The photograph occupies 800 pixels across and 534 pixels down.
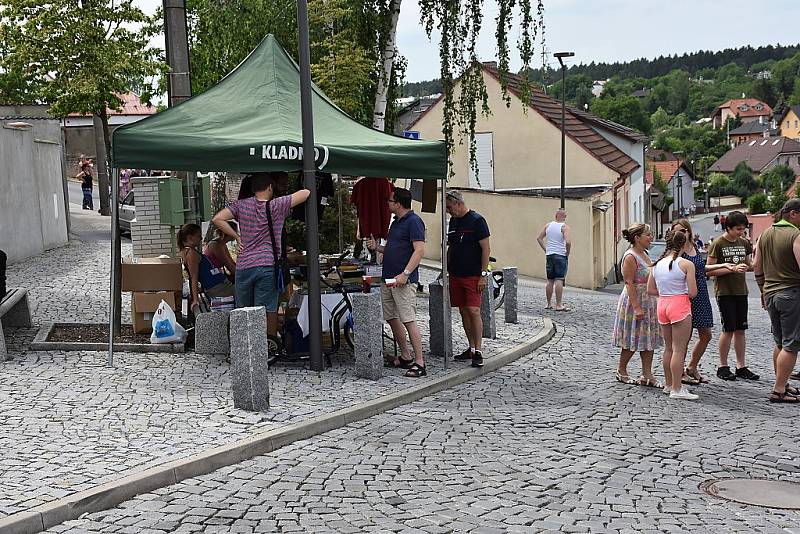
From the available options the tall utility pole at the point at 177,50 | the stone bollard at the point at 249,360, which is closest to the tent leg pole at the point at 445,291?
the stone bollard at the point at 249,360

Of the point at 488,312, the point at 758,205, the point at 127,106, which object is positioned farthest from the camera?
the point at 758,205

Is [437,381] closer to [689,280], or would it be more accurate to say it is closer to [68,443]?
[689,280]

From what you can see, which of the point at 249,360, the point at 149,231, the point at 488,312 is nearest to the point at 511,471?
the point at 249,360

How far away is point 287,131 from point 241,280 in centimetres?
157

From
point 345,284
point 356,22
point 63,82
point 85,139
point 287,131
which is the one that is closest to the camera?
point 287,131

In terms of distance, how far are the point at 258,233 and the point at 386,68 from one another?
8.58 metres

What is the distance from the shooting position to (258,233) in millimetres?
10508

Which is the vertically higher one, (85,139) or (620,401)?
(85,139)

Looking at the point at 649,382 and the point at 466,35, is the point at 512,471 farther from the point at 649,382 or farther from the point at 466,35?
the point at 466,35

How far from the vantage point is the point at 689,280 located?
1004 centimetres

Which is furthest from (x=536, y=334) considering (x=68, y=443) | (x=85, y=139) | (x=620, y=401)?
(x=85, y=139)

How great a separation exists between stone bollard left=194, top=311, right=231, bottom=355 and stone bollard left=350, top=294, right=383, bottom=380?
5.67ft

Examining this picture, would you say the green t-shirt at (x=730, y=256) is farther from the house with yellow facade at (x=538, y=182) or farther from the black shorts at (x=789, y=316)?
the house with yellow facade at (x=538, y=182)

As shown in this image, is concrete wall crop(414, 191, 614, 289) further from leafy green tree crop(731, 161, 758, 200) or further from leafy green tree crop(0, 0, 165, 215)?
leafy green tree crop(731, 161, 758, 200)
